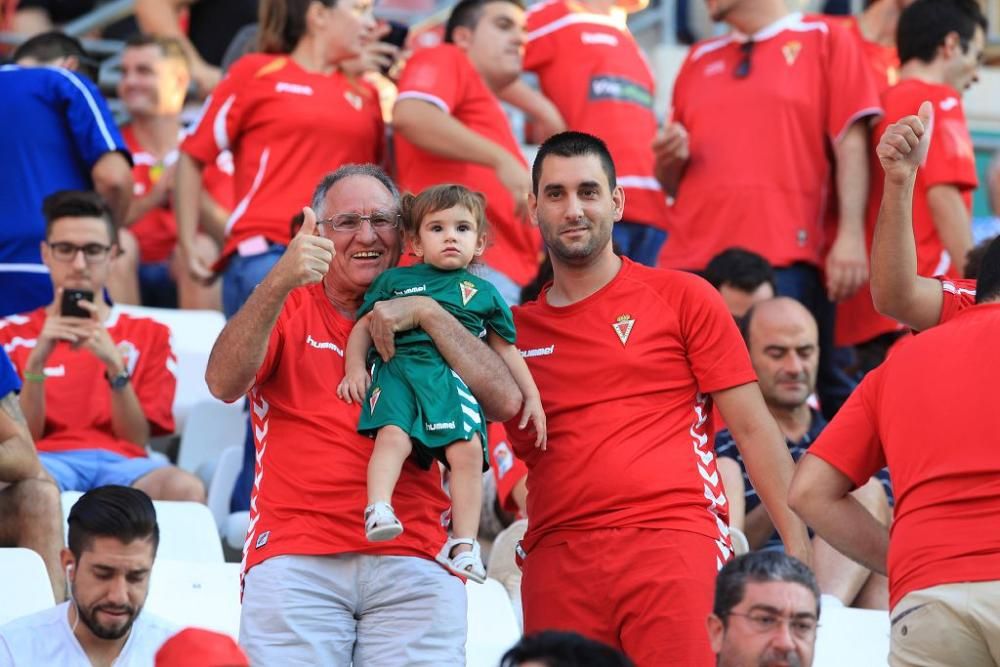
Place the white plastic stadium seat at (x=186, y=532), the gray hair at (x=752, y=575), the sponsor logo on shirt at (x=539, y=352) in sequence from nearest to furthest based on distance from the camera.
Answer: the gray hair at (x=752, y=575) < the sponsor logo on shirt at (x=539, y=352) < the white plastic stadium seat at (x=186, y=532)

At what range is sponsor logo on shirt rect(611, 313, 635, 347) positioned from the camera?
4.99 m

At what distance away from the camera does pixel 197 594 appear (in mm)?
5758

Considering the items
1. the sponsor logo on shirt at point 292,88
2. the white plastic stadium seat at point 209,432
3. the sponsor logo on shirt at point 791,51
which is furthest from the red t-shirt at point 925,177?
the white plastic stadium seat at point 209,432

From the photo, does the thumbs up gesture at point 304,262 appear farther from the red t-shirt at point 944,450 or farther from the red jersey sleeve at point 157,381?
the red jersey sleeve at point 157,381

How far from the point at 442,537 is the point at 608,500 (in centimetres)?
45

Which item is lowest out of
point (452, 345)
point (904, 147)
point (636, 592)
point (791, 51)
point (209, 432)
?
point (636, 592)

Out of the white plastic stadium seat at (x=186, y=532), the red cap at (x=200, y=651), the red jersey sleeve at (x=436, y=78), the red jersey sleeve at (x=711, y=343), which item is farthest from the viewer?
the red jersey sleeve at (x=436, y=78)

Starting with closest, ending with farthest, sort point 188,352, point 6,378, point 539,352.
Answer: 1. point 539,352
2. point 6,378
3. point 188,352

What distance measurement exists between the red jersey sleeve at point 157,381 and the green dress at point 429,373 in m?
2.79

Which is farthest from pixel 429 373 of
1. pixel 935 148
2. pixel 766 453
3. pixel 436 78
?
pixel 935 148

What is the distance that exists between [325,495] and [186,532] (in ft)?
6.19

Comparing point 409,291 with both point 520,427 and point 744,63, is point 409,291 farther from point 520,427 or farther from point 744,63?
point 744,63

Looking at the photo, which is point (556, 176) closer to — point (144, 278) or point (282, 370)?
point (282, 370)

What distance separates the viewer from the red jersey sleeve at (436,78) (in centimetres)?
771
